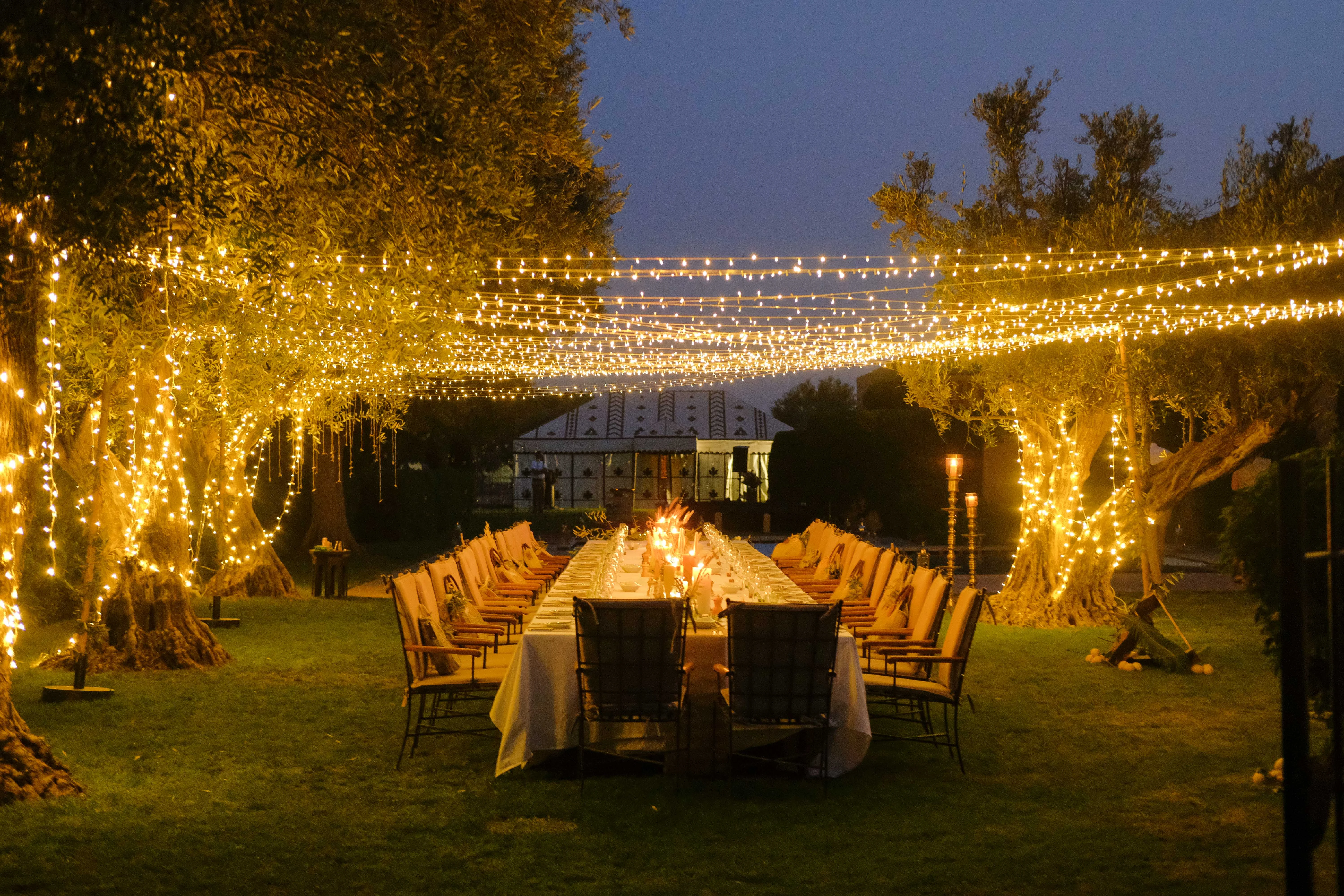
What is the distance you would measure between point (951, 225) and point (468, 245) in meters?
7.16

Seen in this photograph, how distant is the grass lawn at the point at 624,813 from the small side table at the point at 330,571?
5.57 m

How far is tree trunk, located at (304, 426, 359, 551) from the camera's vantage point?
17.5m

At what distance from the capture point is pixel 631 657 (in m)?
4.95

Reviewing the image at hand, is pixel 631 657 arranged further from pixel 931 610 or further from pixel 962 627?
pixel 931 610

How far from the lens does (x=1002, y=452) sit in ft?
65.6

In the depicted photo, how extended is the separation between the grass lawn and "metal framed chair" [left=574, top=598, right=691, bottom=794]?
39 centimetres

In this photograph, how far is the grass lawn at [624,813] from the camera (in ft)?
13.0

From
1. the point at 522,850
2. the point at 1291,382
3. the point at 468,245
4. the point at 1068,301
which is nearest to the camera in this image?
the point at 522,850

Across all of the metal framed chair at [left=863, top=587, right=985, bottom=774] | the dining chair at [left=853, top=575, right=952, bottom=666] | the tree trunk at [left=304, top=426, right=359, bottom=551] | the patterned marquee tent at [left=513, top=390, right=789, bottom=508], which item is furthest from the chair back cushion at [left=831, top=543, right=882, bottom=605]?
the patterned marquee tent at [left=513, top=390, right=789, bottom=508]

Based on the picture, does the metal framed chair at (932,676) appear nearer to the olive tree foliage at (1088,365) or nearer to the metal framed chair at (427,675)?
the metal framed chair at (427,675)

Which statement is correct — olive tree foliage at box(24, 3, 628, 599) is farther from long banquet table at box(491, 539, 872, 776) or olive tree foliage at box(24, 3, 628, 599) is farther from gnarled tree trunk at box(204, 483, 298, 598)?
gnarled tree trunk at box(204, 483, 298, 598)

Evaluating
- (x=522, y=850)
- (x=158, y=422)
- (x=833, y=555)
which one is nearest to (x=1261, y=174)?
(x=833, y=555)

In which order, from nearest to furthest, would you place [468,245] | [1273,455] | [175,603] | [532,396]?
[468,245] → [175,603] → [1273,455] → [532,396]

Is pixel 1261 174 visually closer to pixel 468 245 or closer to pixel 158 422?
pixel 468 245
